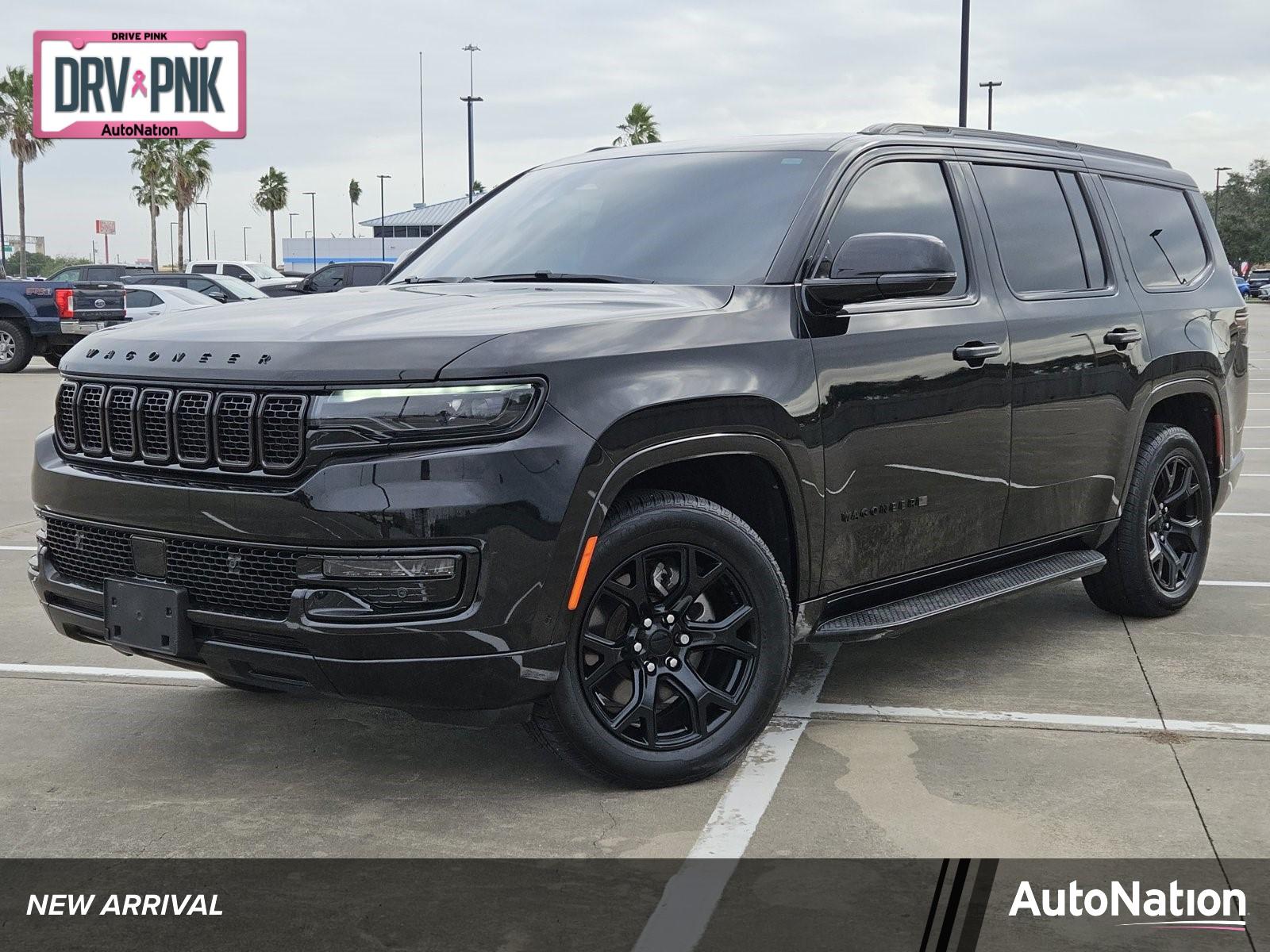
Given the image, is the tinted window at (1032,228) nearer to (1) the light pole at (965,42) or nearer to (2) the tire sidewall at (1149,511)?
(2) the tire sidewall at (1149,511)

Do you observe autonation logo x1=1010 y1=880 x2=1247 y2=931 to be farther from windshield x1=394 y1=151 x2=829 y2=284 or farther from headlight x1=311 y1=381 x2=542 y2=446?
windshield x1=394 y1=151 x2=829 y2=284

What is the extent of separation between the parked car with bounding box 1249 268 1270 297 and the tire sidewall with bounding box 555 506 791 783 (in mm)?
79141

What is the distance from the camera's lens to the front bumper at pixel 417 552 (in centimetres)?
363

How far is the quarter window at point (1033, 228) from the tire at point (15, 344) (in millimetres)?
19657

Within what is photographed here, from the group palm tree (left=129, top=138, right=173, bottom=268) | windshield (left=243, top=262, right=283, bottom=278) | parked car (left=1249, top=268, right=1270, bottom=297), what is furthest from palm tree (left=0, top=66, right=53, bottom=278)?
parked car (left=1249, top=268, right=1270, bottom=297)

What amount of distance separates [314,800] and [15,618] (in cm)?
293

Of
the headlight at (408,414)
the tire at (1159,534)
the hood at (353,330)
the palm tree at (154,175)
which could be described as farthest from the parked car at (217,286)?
the palm tree at (154,175)

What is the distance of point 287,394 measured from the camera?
3715 millimetres

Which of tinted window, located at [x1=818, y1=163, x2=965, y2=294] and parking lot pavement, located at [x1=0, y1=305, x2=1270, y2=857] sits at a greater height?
tinted window, located at [x1=818, y1=163, x2=965, y2=294]

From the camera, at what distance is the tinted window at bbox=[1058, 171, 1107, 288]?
231 inches

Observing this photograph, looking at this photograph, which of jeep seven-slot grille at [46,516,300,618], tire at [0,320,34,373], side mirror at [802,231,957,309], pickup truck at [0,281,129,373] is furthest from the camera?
tire at [0,320,34,373]

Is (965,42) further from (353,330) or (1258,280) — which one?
(1258,280)

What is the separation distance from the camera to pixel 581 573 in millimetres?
3828


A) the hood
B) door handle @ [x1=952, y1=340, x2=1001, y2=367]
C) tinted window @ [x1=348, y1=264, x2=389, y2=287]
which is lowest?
door handle @ [x1=952, y1=340, x2=1001, y2=367]
